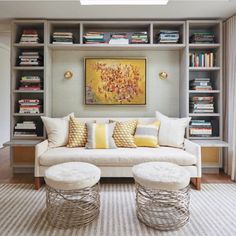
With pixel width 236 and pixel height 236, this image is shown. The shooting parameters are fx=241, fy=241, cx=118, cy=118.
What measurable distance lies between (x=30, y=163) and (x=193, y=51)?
3.26 metres

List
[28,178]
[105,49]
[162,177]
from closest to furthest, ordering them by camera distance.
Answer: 1. [162,177]
2. [28,178]
3. [105,49]

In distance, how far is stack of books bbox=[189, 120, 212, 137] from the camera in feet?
12.6

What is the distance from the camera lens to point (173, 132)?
3.55 meters

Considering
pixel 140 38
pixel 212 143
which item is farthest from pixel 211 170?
pixel 140 38

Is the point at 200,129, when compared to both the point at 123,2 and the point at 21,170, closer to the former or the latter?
the point at 123,2

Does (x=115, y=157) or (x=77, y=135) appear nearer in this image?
(x=115, y=157)

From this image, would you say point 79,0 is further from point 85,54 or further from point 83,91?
point 83,91

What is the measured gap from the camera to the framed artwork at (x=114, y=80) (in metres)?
4.04

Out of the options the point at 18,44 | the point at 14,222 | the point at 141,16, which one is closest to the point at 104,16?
the point at 141,16

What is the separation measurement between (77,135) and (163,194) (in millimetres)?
1622

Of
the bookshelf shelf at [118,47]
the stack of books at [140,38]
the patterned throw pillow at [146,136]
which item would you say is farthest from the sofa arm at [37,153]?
the stack of books at [140,38]

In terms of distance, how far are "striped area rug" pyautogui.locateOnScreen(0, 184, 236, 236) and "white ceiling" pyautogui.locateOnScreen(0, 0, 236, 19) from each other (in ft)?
8.06

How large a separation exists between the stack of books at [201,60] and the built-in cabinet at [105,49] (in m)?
0.08

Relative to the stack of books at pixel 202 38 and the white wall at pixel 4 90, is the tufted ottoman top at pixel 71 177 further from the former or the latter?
the white wall at pixel 4 90
